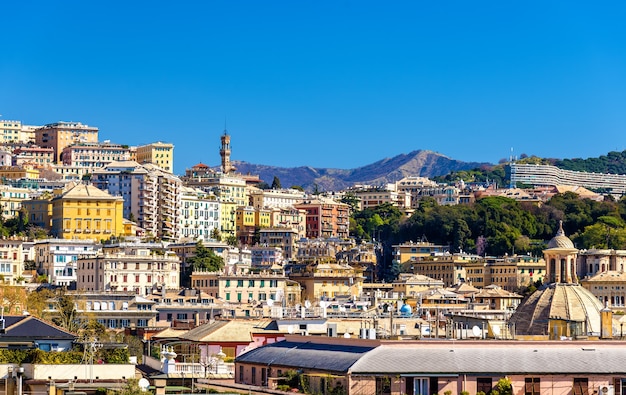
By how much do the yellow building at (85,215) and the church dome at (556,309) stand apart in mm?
85003

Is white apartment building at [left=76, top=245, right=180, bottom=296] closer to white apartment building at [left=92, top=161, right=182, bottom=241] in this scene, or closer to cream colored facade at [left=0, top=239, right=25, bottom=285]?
cream colored facade at [left=0, top=239, right=25, bottom=285]

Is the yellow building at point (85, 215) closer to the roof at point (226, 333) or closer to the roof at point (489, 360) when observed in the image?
the roof at point (226, 333)

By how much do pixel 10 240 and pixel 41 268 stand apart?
3795 millimetres

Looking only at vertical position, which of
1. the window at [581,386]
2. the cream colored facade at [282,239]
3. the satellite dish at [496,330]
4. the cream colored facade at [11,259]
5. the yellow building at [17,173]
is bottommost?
the window at [581,386]

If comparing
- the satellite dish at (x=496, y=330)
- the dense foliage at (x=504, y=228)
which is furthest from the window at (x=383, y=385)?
the dense foliage at (x=504, y=228)


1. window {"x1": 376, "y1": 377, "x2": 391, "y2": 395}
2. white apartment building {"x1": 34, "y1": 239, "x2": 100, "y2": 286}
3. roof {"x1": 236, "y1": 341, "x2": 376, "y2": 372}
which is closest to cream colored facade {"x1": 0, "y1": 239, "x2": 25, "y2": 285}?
white apartment building {"x1": 34, "y1": 239, "x2": 100, "y2": 286}

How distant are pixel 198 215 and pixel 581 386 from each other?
137053 mm

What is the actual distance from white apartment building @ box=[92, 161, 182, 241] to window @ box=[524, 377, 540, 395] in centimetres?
12297

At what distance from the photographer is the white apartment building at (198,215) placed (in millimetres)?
178375

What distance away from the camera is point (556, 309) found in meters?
68.4

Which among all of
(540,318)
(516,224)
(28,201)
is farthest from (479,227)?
(540,318)

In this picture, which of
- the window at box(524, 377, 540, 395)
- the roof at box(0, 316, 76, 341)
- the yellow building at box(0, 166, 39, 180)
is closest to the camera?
the window at box(524, 377, 540, 395)

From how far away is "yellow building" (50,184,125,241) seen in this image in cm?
15225

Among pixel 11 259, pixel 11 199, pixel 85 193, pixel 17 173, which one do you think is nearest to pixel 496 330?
pixel 11 259
